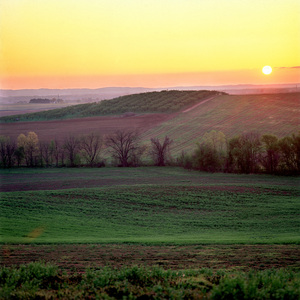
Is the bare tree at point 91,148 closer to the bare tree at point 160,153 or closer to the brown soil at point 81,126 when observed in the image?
the brown soil at point 81,126

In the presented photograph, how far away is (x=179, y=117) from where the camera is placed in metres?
82.4

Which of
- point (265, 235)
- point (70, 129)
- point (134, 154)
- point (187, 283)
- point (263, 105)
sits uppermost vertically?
point (263, 105)

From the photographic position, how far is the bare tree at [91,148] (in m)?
54.3

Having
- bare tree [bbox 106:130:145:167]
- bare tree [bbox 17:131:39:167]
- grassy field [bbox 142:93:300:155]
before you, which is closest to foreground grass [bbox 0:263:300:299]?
bare tree [bbox 106:130:145:167]

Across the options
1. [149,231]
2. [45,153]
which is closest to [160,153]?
[45,153]

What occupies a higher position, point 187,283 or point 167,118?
point 167,118

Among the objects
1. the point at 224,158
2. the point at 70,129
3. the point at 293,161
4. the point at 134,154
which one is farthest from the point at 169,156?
the point at 70,129

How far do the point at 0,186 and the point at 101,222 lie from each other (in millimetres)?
18764

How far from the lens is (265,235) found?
2066 cm

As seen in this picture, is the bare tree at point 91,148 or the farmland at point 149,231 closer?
the farmland at point 149,231

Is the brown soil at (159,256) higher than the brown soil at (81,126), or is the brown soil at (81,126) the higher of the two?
the brown soil at (81,126)

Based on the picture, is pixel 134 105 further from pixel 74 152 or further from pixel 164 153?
pixel 164 153

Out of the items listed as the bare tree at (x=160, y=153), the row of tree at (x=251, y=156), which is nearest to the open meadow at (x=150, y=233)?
the row of tree at (x=251, y=156)

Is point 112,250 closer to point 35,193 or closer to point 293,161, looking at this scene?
point 35,193
